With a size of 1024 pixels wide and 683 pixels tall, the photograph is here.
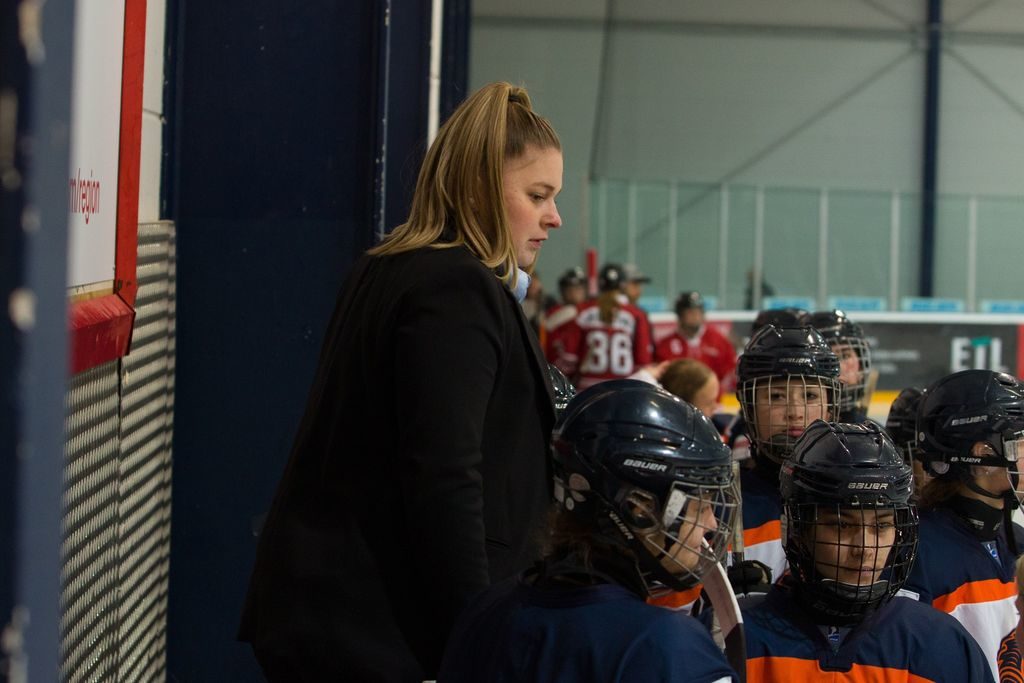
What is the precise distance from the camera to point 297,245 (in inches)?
133

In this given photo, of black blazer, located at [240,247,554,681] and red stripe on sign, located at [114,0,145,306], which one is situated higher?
red stripe on sign, located at [114,0,145,306]

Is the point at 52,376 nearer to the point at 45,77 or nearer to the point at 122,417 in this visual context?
the point at 45,77

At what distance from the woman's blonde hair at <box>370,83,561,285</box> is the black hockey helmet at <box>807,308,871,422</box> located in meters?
1.84

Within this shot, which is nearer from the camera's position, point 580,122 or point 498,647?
point 498,647

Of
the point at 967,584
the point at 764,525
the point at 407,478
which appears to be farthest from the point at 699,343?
the point at 407,478

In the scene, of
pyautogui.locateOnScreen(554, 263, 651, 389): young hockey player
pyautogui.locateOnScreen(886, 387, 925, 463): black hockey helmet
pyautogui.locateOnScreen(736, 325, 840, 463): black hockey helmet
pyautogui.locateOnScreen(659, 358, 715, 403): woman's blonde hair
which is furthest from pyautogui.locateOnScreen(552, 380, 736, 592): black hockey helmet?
pyautogui.locateOnScreen(554, 263, 651, 389): young hockey player

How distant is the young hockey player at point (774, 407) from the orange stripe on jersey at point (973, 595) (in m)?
0.39

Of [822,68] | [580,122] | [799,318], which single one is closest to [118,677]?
[799,318]

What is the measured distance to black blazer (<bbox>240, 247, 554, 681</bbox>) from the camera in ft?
5.86

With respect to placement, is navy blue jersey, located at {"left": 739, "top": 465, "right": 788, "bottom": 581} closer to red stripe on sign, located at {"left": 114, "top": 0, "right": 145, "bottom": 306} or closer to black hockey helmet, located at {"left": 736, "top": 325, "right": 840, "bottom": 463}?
black hockey helmet, located at {"left": 736, "top": 325, "right": 840, "bottom": 463}

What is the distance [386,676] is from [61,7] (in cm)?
122

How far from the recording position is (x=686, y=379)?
5117mm

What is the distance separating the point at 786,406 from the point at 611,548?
1.53m

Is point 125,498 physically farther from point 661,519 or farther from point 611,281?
point 611,281
